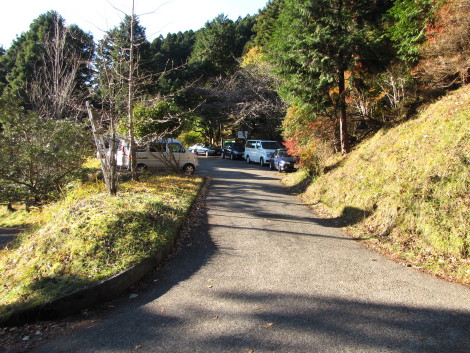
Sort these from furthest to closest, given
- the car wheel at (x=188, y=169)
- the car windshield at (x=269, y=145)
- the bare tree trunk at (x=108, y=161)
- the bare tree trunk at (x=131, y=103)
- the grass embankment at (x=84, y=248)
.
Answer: the car windshield at (x=269, y=145), the car wheel at (x=188, y=169), the bare tree trunk at (x=131, y=103), the bare tree trunk at (x=108, y=161), the grass embankment at (x=84, y=248)

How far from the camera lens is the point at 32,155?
12055 millimetres

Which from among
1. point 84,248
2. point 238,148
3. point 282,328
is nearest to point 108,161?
point 84,248

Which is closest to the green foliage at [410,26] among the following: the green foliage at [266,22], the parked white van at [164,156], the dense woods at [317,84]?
the dense woods at [317,84]

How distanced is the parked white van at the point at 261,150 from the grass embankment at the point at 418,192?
1313 cm

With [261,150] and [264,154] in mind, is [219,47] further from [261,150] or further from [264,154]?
[264,154]

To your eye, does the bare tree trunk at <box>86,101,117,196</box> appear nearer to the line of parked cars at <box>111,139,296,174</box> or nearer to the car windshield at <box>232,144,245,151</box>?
the line of parked cars at <box>111,139,296,174</box>

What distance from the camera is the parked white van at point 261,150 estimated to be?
1006 inches

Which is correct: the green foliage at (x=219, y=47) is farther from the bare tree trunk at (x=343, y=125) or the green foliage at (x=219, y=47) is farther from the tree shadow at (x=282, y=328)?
the tree shadow at (x=282, y=328)

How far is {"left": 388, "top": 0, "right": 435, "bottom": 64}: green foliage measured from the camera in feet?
39.1

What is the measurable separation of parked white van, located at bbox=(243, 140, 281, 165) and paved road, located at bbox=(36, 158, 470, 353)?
18.2 metres

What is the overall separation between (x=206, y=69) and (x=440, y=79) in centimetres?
2927

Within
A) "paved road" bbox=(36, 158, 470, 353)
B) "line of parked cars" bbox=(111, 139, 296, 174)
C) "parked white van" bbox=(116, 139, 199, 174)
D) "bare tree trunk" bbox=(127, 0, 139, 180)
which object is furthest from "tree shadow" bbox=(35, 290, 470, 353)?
"parked white van" bbox=(116, 139, 199, 174)

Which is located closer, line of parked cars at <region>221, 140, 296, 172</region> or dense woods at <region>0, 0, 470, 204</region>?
dense woods at <region>0, 0, 470, 204</region>

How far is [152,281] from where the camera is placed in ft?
17.9
